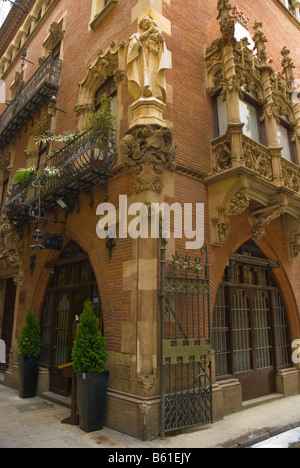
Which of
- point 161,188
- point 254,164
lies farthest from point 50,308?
point 254,164

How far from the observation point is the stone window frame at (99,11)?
30.9ft

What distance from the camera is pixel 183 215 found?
7.02 meters

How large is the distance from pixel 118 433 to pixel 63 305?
15.0ft

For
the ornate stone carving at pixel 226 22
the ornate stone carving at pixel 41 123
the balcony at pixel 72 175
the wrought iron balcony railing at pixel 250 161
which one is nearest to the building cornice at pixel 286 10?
the ornate stone carving at pixel 226 22

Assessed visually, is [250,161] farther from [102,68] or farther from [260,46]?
[102,68]

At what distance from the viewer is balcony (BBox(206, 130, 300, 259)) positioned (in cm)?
738

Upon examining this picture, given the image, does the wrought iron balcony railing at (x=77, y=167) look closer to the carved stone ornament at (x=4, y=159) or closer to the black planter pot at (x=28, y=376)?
the black planter pot at (x=28, y=376)

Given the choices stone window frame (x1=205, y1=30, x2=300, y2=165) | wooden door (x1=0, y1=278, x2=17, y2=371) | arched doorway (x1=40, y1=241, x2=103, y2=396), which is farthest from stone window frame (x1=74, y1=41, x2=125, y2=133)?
wooden door (x1=0, y1=278, x2=17, y2=371)

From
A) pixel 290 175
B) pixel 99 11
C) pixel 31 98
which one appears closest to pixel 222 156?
pixel 290 175

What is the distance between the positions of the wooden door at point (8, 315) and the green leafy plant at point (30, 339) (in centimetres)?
376

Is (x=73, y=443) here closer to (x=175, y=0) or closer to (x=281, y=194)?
(x=281, y=194)

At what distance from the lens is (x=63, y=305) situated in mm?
9680

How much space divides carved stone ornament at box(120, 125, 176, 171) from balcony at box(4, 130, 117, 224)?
2.35 feet

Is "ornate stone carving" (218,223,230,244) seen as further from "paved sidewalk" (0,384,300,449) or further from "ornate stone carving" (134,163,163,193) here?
"paved sidewalk" (0,384,300,449)
